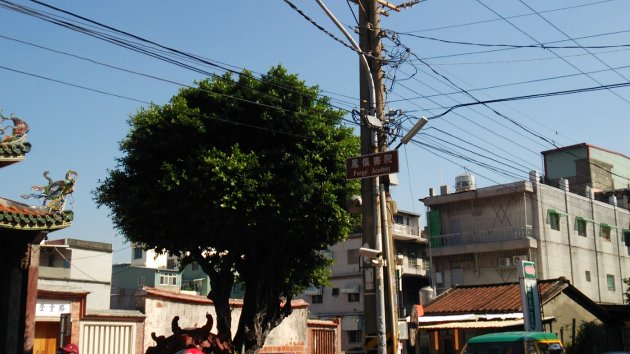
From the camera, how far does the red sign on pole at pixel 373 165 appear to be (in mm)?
13859

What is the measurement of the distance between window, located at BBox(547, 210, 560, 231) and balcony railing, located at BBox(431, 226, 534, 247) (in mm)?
1765

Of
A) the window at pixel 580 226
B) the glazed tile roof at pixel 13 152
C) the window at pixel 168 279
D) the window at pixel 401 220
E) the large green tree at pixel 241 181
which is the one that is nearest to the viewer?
the glazed tile roof at pixel 13 152

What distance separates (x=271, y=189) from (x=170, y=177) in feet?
8.62

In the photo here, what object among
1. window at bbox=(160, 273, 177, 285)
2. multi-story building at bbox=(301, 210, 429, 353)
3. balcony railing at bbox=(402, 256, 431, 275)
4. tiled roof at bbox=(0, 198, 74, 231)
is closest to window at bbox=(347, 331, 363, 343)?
multi-story building at bbox=(301, 210, 429, 353)

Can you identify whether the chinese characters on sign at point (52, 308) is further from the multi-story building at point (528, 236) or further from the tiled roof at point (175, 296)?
the multi-story building at point (528, 236)

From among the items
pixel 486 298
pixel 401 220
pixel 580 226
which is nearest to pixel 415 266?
pixel 401 220

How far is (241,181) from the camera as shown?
18141 millimetres

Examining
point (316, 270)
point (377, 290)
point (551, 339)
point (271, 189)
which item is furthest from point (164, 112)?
point (551, 339)

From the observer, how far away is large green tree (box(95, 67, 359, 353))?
719 inches

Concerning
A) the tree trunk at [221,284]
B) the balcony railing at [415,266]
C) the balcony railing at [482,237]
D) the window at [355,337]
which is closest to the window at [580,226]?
the balcony railing at [482,237]

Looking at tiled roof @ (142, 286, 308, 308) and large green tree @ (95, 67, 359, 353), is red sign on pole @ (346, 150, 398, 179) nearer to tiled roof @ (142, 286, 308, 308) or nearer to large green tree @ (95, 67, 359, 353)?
large green tree @ (95, 67, 359, 353)

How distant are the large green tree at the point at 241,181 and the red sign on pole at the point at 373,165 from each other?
13.7 ft

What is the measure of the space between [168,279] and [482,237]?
26281mm

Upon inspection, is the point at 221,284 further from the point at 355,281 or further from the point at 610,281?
the point at 610,281
